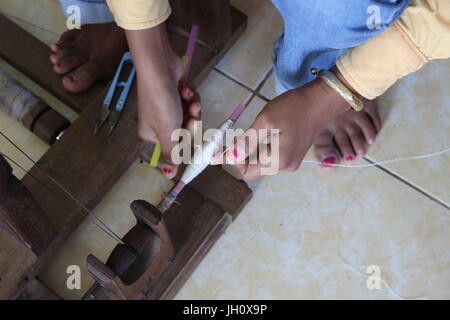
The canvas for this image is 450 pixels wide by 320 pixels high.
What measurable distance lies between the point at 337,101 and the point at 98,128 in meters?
0.43

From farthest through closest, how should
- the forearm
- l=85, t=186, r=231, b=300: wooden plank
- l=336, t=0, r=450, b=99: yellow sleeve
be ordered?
1. l=85, t=186, r=231, b=300: wooden plank
2. the forearm
3. l=336, t=0, r=450, b=99: yellow sleeve

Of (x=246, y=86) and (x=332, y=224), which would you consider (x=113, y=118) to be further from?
(x=332, y=224)

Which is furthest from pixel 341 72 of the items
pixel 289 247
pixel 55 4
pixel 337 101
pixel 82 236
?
pixel 55 4

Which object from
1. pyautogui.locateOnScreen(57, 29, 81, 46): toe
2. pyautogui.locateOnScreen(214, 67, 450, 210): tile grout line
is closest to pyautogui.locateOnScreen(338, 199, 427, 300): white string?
pyautogui.locateOnScreen(214, 67, 450, 210): tile grout line

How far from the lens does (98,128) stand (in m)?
0.87

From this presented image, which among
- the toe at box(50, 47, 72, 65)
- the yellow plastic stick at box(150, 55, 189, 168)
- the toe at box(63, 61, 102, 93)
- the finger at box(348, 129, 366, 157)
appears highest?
the toe at box(50, 47, 72, 65)

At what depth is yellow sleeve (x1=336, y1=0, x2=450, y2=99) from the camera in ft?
1.92

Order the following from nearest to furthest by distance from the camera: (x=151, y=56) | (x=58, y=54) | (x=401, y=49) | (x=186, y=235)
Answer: (x=401, y=49), (x=151, y=56), (x=186, y=235), (x=58, y=54)

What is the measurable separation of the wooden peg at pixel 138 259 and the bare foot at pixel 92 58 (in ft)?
1.21

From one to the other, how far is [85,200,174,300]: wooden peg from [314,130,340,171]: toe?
1.10 ft

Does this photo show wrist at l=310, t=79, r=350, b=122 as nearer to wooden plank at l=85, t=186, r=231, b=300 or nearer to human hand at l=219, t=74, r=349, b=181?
human hand at l=219, t=74, r=349, b=181

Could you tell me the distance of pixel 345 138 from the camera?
3.07ft

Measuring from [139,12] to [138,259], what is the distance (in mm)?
341

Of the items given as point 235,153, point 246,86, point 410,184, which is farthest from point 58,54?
point 410,184
